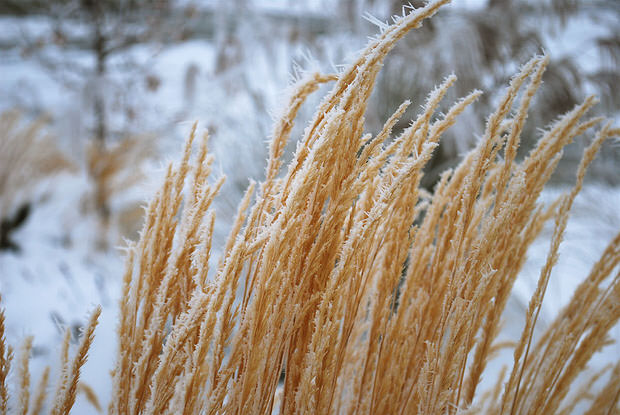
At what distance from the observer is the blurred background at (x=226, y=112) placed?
1.64 metres

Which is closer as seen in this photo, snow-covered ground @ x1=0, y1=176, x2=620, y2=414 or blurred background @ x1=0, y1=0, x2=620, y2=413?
snow-covered ground @ x1=0, y1=176, x2=620, y2=414

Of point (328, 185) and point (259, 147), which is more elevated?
point (259, 147)

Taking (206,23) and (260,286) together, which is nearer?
(260,286)

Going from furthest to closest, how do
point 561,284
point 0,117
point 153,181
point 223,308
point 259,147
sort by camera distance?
point 0,117
point 561,284
point 259,147
point 153,181
point 223,308

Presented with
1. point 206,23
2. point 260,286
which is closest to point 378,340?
point 260,286

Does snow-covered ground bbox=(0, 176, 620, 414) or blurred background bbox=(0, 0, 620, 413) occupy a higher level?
blurred background bbox=(0, 0, 620, 413)

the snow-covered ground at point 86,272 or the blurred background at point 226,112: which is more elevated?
the blurred background at point 226,112

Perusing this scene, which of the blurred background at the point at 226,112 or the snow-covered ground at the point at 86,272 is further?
the blurred background at the point at 226,112

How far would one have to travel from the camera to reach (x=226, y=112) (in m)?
2.09

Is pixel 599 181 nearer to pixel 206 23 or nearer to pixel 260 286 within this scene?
pixel 260 286

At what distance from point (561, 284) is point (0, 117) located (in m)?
3.03

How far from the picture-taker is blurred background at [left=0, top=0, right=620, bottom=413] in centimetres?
164

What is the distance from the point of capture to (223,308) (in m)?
0.36

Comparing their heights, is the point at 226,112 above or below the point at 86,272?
above
